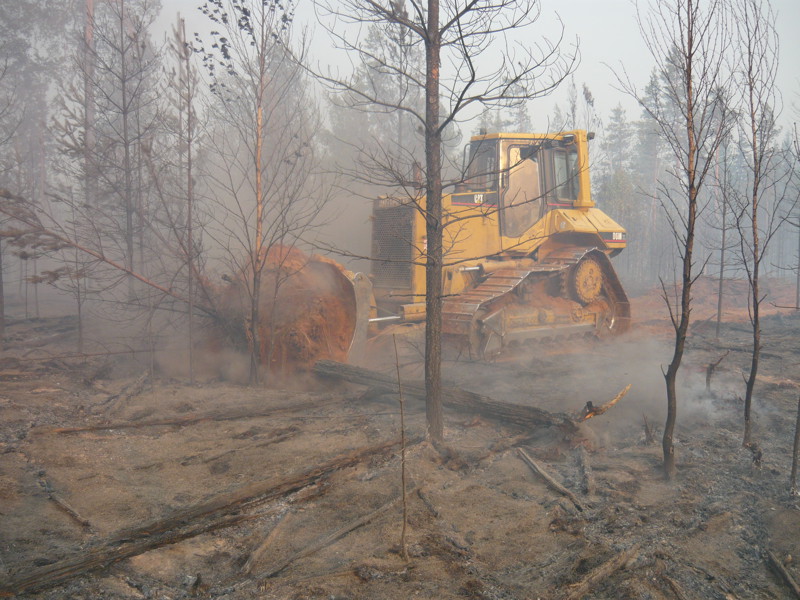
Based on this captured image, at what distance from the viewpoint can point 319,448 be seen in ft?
21.0

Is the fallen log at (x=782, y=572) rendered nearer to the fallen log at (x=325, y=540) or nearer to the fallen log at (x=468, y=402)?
the fallen log at (x=468, y=402)

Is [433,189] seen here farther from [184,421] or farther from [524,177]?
[524,177]

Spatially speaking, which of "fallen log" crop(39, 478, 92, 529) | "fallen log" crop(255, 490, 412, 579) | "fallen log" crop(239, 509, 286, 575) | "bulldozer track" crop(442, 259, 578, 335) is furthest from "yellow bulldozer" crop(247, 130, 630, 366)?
"fallen log" crop(239, 509, 286, 575)

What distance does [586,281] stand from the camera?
42.5 feet

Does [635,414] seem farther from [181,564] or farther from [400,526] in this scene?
[181,564]

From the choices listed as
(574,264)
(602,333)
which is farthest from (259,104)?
(602,333)

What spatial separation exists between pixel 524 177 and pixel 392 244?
302cm

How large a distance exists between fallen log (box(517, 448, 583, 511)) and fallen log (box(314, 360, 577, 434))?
2.17ft

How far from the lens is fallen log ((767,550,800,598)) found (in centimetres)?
361

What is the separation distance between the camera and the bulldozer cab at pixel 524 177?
36.9ft

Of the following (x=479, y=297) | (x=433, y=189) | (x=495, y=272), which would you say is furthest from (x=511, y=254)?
(x=433, y=189)

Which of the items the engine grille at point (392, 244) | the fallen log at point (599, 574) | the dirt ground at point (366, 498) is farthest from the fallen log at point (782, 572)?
the engine grille at point (392, 244)

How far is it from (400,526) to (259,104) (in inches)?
283

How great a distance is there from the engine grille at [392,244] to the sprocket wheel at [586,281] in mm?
3785
